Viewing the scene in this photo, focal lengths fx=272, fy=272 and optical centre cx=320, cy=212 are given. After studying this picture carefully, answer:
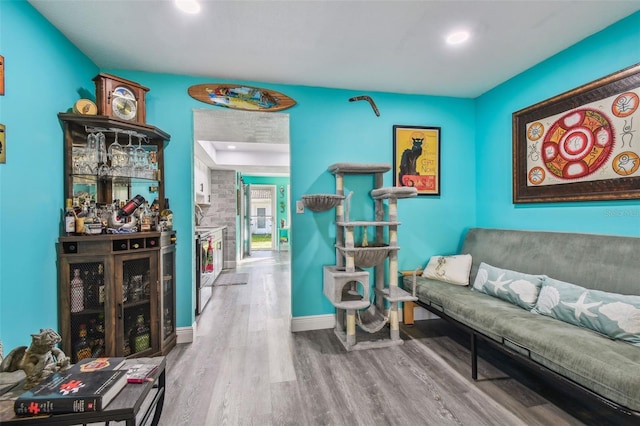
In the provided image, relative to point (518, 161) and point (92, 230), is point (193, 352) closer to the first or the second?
point (92, 230)

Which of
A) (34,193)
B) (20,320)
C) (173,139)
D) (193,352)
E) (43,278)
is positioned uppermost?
(173,139)

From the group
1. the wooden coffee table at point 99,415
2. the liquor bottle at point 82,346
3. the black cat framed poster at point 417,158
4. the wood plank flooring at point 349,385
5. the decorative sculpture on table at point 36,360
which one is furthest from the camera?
the black cat framed poster at point 417,158

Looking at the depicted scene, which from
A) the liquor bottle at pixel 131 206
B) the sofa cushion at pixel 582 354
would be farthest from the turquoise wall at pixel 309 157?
the sofa cushion at pixel 582 354

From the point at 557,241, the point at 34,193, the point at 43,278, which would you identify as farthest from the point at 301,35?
the point at 557,241

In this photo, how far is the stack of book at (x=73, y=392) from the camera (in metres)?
0.94

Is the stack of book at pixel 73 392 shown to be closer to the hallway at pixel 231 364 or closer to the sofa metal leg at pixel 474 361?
the hallway at pixel 231 364

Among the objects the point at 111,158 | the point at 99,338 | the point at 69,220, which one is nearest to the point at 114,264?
the point at 69,220

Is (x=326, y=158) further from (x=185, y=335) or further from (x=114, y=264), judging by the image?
(x=185, y=335)

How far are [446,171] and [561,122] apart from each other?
1059mm

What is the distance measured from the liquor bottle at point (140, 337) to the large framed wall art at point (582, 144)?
3.49 metres

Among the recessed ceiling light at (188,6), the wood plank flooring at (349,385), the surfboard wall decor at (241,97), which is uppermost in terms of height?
the recessed ceiling light at (188,6)

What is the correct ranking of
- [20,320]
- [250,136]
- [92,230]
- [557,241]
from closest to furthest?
1. [20,320]
2. [92,230]
3. [557,241]
4. [250,136]

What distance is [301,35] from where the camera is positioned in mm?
1975

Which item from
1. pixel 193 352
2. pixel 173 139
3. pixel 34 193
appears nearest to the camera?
pixel 34 193
